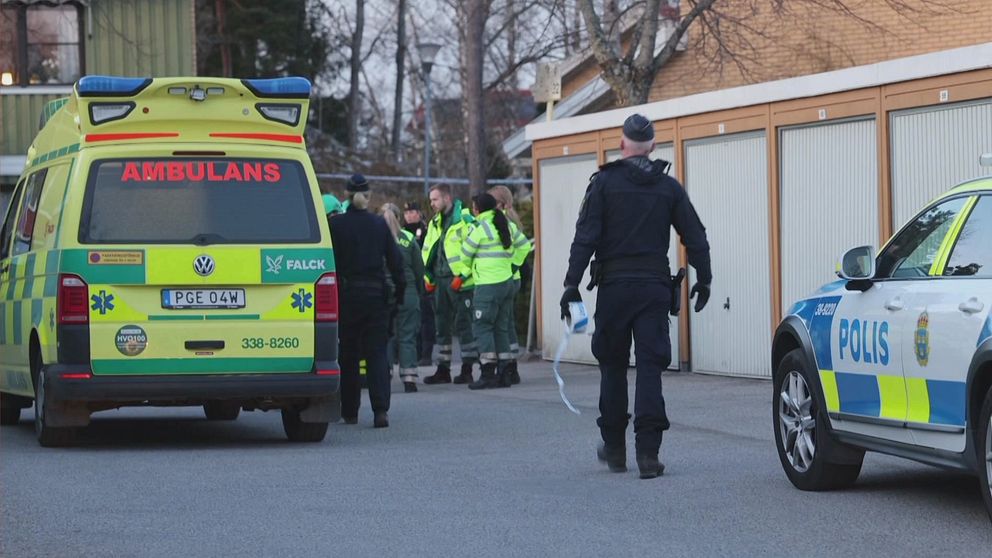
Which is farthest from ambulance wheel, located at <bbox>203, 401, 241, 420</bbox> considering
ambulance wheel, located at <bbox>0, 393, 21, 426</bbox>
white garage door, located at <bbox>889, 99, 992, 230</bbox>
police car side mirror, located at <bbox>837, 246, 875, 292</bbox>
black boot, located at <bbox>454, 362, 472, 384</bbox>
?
police car side mirror, located at <bbox>837, 246, 875, 292</bbox>

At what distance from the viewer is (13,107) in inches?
1096

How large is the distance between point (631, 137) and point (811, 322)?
1561 millimetres

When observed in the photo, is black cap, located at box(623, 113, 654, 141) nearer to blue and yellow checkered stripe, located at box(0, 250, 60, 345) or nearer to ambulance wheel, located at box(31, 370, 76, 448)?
blue and yellow checkered stripe, located at box(0, 250, 60, 345)

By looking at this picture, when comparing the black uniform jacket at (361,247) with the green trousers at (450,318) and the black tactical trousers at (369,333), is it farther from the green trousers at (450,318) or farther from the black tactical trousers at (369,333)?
the green trousers at (450,318)

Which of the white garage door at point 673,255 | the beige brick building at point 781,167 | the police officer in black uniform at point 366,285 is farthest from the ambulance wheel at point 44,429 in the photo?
the white garage door at point 673,255

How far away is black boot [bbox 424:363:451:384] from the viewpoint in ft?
60.3

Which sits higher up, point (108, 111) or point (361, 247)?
point (108, 111)

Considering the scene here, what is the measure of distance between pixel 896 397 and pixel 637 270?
6.57ft

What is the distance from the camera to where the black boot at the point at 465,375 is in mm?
18094

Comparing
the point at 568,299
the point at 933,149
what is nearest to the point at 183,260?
the point at 568,299

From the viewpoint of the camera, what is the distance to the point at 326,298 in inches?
463

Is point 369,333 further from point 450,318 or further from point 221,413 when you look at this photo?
point 450,318

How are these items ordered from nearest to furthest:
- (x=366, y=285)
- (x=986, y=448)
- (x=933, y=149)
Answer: (x=986, y=448) < (x=366, y=285) < (x=933, y=149)

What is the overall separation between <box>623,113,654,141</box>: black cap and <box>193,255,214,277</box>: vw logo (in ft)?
9.95
